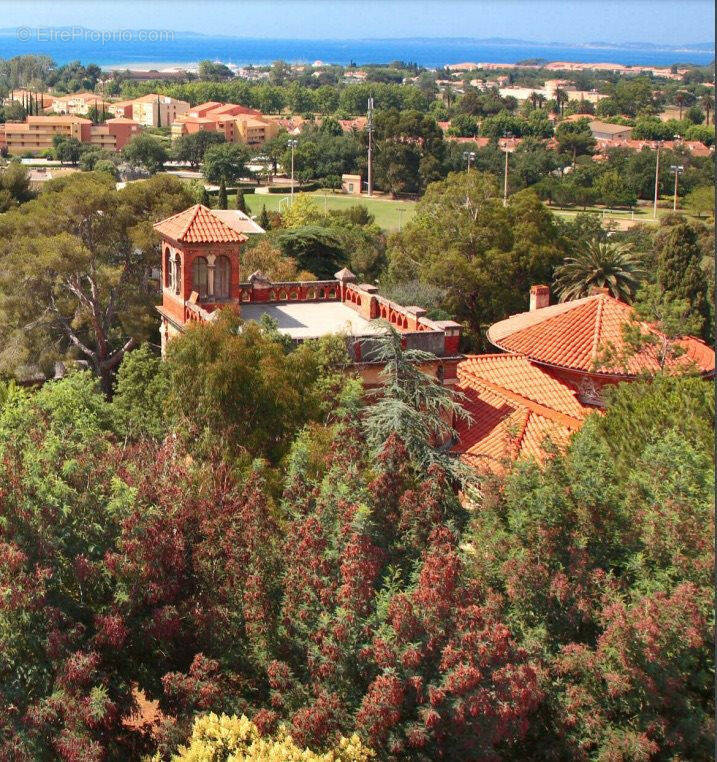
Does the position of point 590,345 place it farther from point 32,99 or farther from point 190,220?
point 32,99

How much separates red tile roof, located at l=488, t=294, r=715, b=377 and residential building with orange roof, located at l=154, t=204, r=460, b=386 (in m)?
1.93

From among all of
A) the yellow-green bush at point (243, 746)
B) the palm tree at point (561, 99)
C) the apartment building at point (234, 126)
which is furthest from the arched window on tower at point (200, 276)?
the palm tree at point (561, 99)

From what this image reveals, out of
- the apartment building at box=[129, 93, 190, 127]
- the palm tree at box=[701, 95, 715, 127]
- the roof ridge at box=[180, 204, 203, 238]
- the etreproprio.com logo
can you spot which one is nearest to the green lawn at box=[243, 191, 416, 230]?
the palm tree at box=[701, 95, 715, 127]

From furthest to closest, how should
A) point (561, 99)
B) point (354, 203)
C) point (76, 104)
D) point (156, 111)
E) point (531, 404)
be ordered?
point (561, 99)
point (76, 104)
point (156, 111)
point (354, 203)
point (531, 404)

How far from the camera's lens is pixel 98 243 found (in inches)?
1032

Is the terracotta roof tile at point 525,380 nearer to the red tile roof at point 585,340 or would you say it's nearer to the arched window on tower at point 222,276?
the red tile roof at point 585,340

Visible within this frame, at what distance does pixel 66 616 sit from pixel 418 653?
2.80 m

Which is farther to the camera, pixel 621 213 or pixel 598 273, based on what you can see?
pixel 621 213

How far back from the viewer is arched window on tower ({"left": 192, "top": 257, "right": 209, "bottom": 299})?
19.6 meters

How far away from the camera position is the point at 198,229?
1964cm

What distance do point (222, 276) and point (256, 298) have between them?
122 centimetres

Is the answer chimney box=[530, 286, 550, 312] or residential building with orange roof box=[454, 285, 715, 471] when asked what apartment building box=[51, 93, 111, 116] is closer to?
chimney box=[530, 286, 550, 312]

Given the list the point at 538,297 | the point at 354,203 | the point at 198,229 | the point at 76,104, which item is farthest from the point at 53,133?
the point at 198,229

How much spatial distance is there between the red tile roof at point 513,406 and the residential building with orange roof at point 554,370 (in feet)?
0.05
